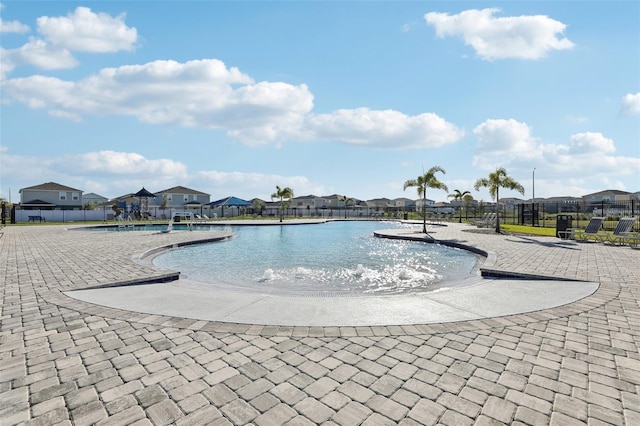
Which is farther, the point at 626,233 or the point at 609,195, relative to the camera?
the point at 609,195

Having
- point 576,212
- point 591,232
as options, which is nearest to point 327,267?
point 591,232

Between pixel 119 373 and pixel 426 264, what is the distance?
805 centimetres

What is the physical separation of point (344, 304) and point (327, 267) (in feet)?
13.5

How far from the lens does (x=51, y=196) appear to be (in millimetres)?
43000

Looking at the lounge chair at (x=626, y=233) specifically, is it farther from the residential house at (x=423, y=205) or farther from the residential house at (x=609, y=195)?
the residential house at (x=609, y=195)

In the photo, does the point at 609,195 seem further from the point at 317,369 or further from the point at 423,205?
the point at 317,369

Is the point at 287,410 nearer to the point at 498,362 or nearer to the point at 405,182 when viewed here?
the point at 498,362

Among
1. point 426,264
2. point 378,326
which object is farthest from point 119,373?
point 426,264

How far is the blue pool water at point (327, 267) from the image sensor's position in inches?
269

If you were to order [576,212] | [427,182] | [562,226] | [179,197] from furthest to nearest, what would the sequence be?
[179,197] → [576,212] → [427,182] → [562,226]

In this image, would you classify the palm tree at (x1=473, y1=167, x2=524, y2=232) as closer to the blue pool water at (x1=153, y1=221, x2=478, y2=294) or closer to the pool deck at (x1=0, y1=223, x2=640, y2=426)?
the blue pool water at (x1=153, y1=221, x2=478, y2=294)

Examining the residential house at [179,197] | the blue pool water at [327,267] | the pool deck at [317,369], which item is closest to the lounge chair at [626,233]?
the blue pool water at [327,267]

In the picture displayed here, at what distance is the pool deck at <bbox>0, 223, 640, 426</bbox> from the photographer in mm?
2160

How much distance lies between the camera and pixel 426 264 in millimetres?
9234
